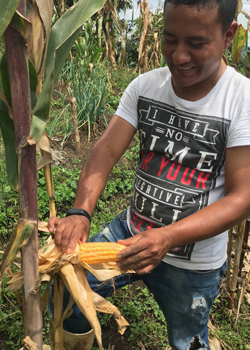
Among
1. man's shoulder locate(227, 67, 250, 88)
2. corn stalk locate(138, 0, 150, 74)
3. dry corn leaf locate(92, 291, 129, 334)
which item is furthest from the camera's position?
corn stalk locate(138, 0, 150, 74)

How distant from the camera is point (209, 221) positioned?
1.29m

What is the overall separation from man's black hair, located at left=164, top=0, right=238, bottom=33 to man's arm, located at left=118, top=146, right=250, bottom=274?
1.65 ft

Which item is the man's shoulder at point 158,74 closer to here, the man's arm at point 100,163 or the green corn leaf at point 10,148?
the man's arm at point 100,163

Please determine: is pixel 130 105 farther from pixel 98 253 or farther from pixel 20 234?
pixel 20 234

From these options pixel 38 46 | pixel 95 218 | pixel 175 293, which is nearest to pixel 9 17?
pixel 38 46

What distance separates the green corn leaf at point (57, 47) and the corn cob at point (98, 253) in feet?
1.88

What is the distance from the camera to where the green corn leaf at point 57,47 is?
0.83 metres

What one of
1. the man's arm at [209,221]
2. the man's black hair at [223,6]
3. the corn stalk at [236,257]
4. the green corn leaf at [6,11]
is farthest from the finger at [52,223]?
the corn stalk at [236,257]

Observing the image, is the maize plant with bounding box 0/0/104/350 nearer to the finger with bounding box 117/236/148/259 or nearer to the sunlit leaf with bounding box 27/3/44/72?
the sunlit leaf with bounding box 27/3/44/72

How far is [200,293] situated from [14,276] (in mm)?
927

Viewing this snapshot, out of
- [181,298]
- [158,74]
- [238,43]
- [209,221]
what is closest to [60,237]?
[209,221]

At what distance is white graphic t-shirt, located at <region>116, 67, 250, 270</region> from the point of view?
139 cm

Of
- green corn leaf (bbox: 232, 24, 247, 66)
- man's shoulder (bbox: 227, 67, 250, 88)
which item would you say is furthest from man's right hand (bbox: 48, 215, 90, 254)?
green corn leaf (bbox: 232, 24, 247, 66)

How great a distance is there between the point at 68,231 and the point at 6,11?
839mm
